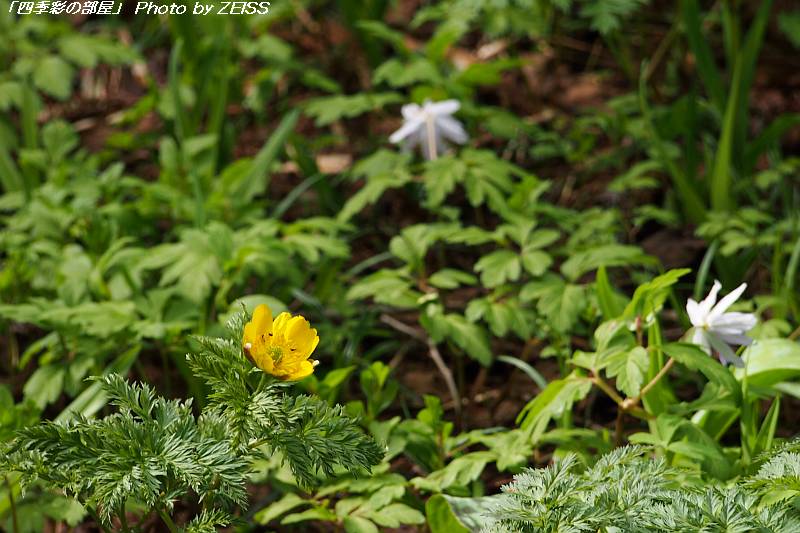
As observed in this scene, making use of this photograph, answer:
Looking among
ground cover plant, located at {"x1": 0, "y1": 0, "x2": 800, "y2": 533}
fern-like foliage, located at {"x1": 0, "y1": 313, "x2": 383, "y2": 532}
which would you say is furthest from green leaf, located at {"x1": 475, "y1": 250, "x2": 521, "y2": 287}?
fern-like foliage, located at {"x1": 0, "y1": 313, "x2": 383, "y2": 532}

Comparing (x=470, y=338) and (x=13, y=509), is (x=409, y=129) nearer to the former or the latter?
(x=470, y=338)

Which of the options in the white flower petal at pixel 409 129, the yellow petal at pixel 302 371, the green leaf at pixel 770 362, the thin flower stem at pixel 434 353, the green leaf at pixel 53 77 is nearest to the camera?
the yellow petal at pixel 302 371

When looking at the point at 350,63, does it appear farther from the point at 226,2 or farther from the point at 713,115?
the point at 713,115

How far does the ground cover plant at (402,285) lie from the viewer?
1215 millimetres

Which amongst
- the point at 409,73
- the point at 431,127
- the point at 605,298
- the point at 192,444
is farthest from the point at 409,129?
the point at 192,444

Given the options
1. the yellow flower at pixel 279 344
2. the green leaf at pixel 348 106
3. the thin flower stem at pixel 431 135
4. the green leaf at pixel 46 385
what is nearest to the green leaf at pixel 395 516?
the yellow flower at pixel 279 344

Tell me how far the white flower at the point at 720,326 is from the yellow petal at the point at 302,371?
0.66m

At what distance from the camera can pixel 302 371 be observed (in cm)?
125

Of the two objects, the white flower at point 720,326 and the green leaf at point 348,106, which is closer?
the white flower at point 720,326

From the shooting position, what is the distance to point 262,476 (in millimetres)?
1643

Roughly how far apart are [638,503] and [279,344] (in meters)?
0.52

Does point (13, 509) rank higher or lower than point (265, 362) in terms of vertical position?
lower

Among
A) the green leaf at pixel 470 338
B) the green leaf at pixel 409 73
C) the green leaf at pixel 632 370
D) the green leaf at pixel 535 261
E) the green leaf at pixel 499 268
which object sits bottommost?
the green leaf at pixel 470 338

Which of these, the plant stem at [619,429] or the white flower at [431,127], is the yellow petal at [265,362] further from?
the white flower at [431,127]
